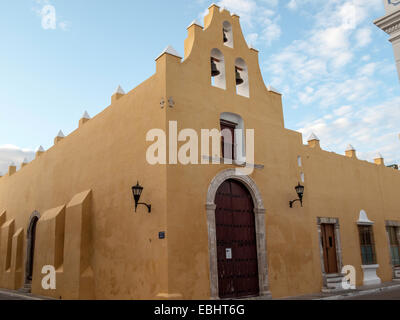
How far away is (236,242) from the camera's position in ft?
32.4

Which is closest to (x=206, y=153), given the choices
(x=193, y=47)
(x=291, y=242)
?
(x=193, y=47)

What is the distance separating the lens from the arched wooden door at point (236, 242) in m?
9.46

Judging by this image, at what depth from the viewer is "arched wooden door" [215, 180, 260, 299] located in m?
9.46

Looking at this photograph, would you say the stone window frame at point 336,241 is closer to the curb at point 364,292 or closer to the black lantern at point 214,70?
the curb at point 364,292

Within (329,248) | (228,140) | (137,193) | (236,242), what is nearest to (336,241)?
(329,248)

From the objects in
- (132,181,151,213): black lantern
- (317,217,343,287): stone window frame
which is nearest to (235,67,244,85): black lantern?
(132,181,151,213): black lantern

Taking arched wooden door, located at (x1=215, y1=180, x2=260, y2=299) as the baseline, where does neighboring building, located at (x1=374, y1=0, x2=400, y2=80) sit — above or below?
above

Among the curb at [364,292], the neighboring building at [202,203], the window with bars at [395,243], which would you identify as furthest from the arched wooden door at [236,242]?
the window with bars at [395,243]

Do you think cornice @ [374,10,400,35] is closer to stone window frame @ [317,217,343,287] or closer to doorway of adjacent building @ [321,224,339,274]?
stone window frame @ [317,217,343,287]

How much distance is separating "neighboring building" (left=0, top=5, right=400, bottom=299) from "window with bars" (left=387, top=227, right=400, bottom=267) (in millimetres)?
1030

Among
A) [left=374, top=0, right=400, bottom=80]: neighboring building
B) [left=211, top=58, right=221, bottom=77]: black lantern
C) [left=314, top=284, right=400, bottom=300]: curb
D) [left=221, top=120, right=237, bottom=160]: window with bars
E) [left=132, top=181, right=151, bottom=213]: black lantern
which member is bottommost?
[left=314, top=284, right=400, bottom=300]: curb

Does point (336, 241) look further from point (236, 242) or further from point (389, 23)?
point (389, 23)

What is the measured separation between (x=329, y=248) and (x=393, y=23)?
8657mm
